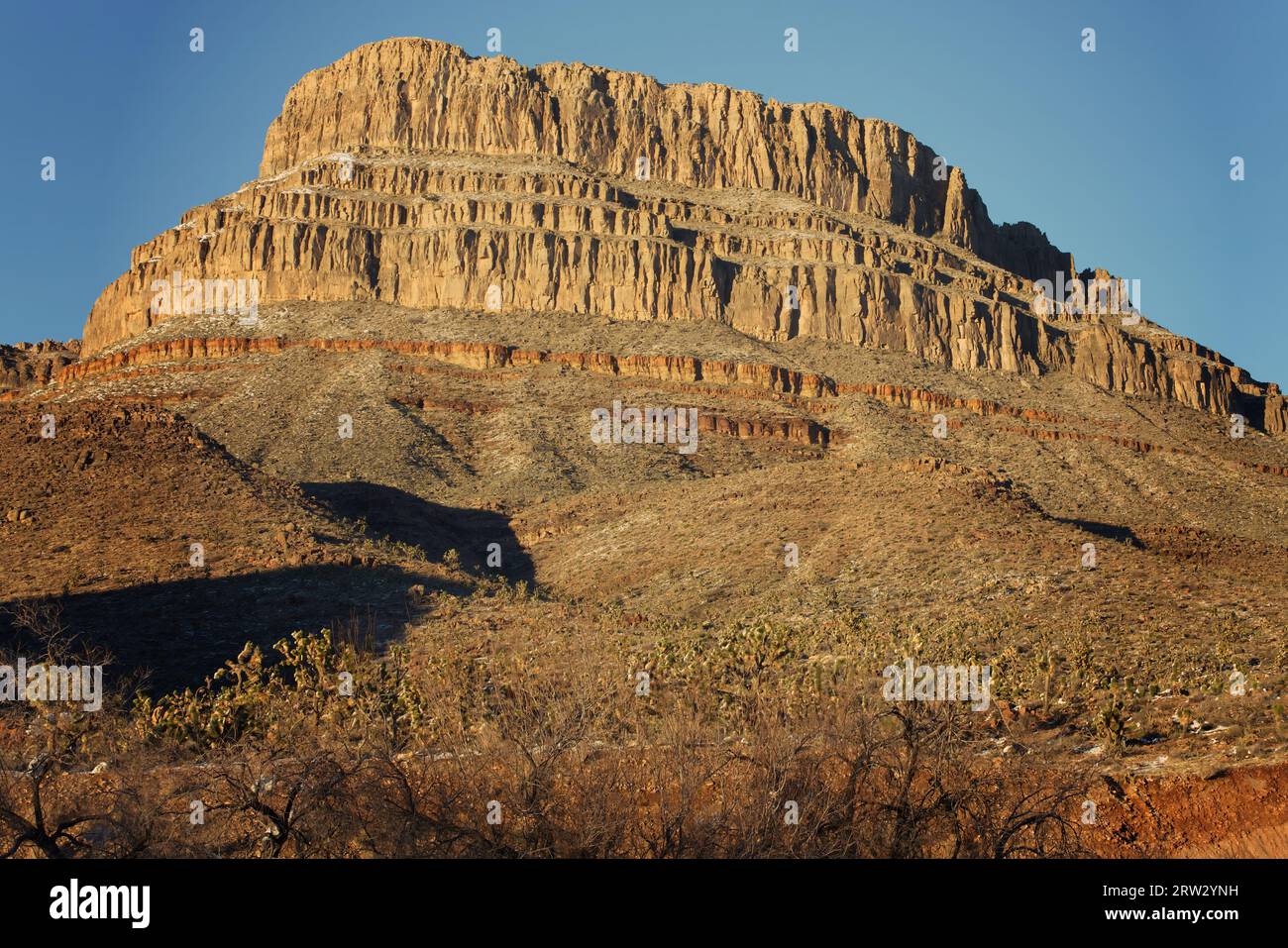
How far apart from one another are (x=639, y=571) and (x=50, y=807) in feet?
93.9

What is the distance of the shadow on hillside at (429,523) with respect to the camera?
56.0m

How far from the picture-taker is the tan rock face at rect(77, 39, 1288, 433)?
379 feet

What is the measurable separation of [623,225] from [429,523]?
67749 millimetres

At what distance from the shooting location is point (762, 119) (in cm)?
15525

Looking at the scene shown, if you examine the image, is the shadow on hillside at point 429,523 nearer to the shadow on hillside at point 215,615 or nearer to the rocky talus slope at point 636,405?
the rocky talus slope at point 636,405

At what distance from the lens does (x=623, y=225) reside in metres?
124

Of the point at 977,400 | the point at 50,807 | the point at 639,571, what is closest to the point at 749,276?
the point at 977,400

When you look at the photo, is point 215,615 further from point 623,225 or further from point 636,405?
point 623,225

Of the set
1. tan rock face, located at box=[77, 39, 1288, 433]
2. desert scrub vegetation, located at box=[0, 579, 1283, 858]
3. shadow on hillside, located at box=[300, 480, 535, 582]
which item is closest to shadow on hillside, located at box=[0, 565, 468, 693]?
desert scrub vegetation, located at box=[0, 579, 1283, 858]

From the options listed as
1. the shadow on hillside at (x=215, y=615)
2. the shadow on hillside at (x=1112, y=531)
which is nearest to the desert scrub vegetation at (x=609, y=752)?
the shadow on hillside at (x=215, y=615)

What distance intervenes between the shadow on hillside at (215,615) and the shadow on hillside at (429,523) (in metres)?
14.7

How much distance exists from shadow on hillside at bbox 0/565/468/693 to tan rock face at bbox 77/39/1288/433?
252 feet

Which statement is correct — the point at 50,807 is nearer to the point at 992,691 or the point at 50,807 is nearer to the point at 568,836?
the point at 568,836

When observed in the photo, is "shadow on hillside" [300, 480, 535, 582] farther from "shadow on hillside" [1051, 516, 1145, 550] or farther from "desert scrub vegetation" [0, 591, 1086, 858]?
"desert scrub vegetation" [0, 591, 1086, 858]
